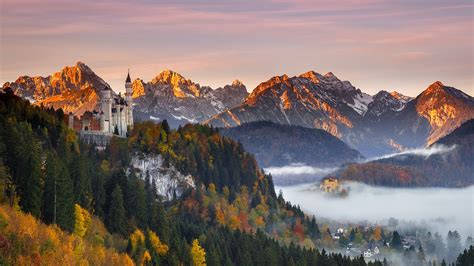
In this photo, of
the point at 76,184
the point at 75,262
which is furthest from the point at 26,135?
the point at 75,262

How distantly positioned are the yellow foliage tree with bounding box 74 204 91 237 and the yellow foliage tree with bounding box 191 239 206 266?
945 inches

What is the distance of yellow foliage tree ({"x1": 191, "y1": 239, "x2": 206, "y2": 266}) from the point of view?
18012 centimetres

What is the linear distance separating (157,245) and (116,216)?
333 inches

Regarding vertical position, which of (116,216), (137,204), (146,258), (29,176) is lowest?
(146,258)

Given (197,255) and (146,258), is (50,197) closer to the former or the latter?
(146,258)

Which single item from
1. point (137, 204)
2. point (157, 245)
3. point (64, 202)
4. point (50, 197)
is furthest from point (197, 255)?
point (50, 197)

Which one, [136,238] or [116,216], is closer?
[136,238]

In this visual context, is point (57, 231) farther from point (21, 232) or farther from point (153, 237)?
point (153, 237)

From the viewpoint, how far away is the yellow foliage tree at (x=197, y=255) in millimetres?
180125

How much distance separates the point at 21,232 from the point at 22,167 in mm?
24485

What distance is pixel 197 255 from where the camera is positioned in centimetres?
18188

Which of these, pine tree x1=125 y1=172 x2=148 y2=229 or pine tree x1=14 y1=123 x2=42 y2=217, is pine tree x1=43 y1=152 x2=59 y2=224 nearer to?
pine tree x1=14 y1=123 x2=42 y2=217

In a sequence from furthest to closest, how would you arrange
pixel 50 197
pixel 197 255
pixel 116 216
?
1. pixel 197 255
2. pixel 116 216
3. pixel 50 197

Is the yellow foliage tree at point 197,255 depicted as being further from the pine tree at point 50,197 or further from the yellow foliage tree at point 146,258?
the pine tree at point 50,197
